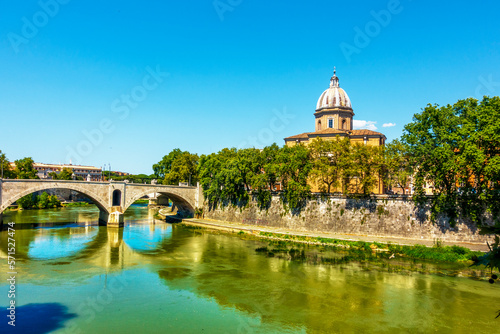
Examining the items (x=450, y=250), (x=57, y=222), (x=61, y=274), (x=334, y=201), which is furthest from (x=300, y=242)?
(x=57, y=222)

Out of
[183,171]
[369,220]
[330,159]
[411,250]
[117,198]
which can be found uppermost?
[330,159]

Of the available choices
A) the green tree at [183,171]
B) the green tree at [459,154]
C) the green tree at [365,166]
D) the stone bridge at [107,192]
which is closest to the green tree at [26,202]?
the green tree at [183,171]

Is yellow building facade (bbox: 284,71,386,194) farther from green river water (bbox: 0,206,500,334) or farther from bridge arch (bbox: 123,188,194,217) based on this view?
green river water (bbox: 0,206,500,334)

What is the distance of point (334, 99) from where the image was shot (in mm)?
54594

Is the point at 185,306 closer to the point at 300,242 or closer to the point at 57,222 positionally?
the point at 300,242

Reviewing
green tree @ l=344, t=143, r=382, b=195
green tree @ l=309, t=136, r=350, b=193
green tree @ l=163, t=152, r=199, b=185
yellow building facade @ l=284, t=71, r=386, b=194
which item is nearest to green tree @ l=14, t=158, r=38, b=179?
green tree @ l=163, t=152, r=199, b=185

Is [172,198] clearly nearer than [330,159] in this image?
No

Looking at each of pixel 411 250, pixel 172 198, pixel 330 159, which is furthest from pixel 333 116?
pixel 411 250

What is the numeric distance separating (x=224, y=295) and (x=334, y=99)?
42.2 m

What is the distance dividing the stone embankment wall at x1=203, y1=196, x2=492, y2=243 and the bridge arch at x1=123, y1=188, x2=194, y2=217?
12.5m

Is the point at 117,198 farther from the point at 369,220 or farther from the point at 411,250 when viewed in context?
the point at 411,250

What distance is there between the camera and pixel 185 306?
58.3ft

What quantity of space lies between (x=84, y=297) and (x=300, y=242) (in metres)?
21.5

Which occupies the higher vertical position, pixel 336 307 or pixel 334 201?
pixel 334 201
